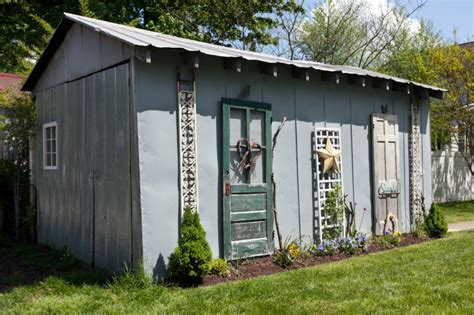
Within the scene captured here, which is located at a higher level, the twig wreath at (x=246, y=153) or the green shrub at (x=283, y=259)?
the twig wreath at (x=246, y=153)

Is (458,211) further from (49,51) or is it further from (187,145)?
(49,51)

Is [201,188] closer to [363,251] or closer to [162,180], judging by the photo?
[162,180]

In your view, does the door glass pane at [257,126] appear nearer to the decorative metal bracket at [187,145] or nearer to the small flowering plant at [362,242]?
the decorative metal bracket at [187,145]

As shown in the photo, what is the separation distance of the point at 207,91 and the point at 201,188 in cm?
131

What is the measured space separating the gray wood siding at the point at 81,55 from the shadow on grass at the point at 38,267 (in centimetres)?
274

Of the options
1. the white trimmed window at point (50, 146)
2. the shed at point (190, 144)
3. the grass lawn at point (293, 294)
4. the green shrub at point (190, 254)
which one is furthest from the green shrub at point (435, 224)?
the white trimmed window at point (50, 146)

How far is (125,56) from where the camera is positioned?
621 centimetres

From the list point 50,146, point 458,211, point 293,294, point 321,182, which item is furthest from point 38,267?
point 458,211

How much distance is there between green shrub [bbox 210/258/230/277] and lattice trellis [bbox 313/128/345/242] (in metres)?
2.13

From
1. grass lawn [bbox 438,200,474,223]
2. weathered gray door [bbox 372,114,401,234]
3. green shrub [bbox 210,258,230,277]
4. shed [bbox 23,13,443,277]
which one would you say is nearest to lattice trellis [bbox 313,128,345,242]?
shed [bbox 23,13,443,277]

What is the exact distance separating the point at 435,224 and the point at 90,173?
21.3 feet

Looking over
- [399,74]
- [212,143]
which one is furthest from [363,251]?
[399,74]

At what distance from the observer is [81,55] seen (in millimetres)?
7379

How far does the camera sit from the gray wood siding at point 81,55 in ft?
21.3
